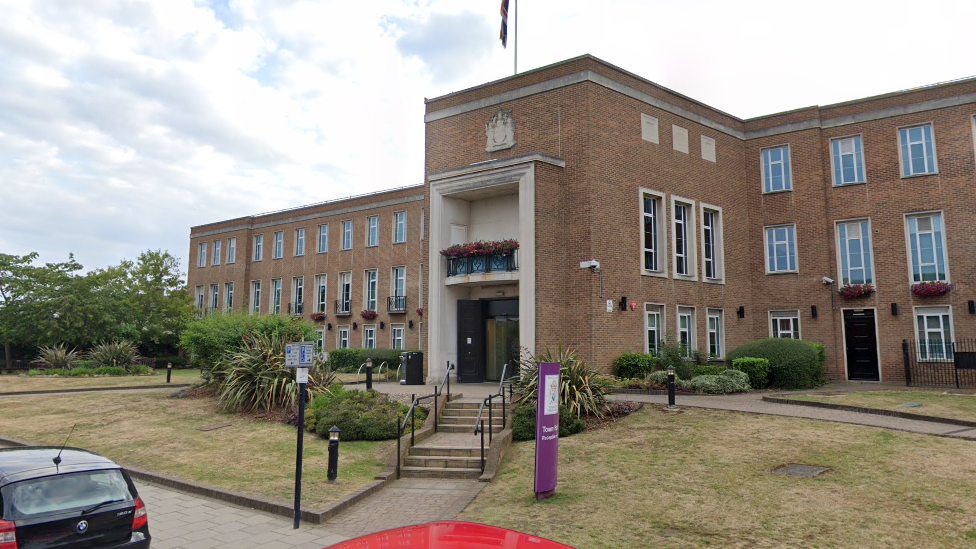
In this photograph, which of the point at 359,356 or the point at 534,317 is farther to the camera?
the point at 359,356

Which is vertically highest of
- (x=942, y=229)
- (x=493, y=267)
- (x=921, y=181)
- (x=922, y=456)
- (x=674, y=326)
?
(x=921, y=181)

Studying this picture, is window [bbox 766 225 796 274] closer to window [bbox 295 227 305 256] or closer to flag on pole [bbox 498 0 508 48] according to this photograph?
flag on pole [bbox 498 0 508 48]

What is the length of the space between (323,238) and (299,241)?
6.77ft

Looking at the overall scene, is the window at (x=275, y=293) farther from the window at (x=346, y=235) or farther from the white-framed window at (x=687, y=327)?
the white-framed window at (x=687, y=327)

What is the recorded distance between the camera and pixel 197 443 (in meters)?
12.7

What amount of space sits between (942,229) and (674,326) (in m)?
9.21

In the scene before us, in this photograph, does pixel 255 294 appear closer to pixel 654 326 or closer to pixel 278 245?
pixel 278 245

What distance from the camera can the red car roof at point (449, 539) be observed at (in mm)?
2869

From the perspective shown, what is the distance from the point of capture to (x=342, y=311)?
3684cm

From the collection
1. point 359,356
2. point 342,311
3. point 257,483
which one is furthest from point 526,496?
point 342,311

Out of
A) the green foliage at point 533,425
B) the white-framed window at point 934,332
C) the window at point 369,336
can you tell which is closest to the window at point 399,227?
the window at point 369,336

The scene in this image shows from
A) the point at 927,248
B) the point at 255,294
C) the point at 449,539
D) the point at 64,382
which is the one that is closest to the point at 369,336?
the point at 255,294

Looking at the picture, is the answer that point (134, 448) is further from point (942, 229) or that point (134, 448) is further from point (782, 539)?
point (942, 229)

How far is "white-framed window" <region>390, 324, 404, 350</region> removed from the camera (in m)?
34.4
